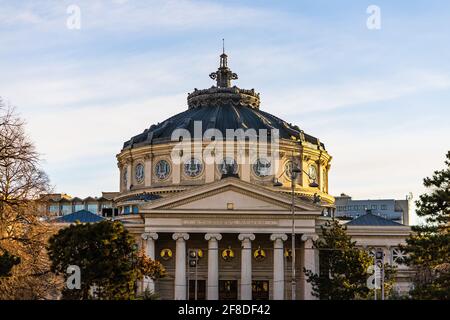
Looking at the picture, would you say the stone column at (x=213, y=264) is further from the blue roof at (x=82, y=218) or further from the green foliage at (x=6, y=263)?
the green foliage at (x=6, y=263)

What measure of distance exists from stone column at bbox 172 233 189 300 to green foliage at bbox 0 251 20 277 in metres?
44.5

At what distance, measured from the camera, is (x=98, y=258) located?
65250 mm

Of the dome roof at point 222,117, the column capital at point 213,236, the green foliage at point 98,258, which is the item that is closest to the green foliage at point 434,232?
the green foliage at point 98,258

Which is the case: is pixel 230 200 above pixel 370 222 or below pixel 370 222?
above

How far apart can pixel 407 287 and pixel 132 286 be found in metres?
54.0

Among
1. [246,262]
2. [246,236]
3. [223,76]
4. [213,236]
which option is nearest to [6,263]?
[213,236]

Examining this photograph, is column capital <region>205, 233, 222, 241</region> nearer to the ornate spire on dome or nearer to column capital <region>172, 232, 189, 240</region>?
column capital <region>172, 232, 189, 240</region>

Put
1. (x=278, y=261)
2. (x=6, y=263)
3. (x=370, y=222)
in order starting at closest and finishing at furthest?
1. (x=6, y=263)
2. (x=278, y=261)
3. (x=370, y=222)

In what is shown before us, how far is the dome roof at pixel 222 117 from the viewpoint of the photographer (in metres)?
127

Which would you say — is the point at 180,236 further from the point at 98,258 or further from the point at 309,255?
the point at 98,258

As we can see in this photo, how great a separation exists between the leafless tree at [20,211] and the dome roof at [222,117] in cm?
5554

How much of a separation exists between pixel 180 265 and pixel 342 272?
76.0 ft

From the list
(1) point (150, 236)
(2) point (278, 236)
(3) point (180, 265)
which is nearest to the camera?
(3) point (180, 265)

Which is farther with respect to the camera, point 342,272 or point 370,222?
point 370,222
